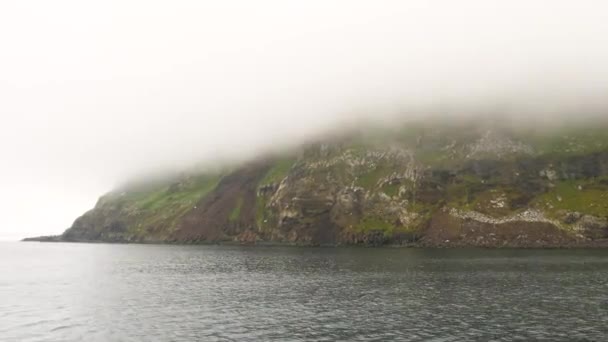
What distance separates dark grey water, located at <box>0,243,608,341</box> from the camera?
53625 millimetres

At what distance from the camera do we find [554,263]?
12238 cm

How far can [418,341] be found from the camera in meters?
48.4

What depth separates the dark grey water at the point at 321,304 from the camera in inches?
2111

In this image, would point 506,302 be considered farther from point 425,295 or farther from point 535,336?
point 535,336

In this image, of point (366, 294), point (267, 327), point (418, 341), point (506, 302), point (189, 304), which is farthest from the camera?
point (366, 294)

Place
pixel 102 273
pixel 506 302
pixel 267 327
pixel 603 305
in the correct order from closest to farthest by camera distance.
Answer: pixel 267 327, pixel 603 305, pixel 506 302, pixel 102 273

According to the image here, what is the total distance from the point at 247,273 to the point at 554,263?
82.5 m

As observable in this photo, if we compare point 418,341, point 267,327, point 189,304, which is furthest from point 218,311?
point 418,341

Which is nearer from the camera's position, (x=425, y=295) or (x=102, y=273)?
(x=425, y=295)

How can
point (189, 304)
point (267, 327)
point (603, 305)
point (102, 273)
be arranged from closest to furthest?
point (267, 327) → point (603, 305) → point (189, 304) → point (102, 273)

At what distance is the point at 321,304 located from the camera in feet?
236

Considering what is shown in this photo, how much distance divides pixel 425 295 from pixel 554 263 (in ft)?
215

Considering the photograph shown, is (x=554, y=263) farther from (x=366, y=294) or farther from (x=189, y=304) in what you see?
(x=189, y=304)

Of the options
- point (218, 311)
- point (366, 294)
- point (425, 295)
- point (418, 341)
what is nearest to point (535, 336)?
point (418, 341)
